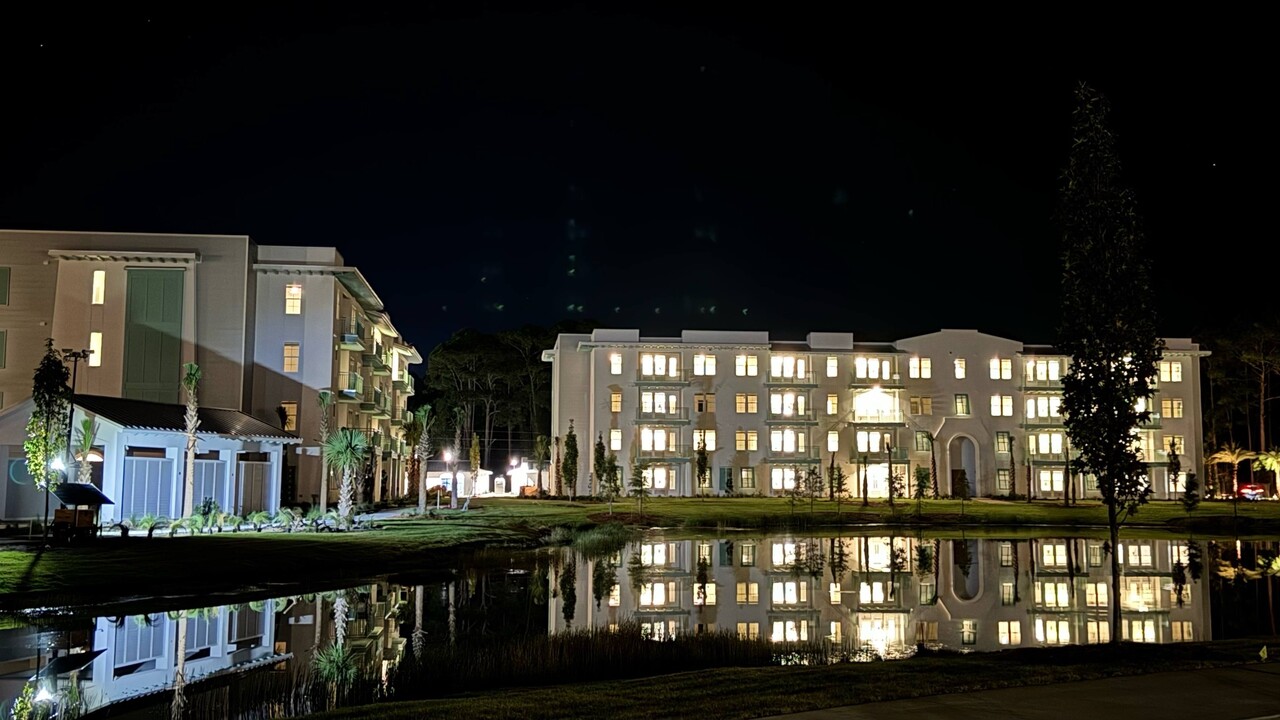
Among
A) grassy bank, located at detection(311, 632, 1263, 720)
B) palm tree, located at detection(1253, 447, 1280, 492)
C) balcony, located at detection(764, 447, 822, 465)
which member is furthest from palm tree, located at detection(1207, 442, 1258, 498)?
grassy bank, located at detection(311, 632, 1263, 720)

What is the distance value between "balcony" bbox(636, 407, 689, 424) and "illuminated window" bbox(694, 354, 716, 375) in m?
2.77

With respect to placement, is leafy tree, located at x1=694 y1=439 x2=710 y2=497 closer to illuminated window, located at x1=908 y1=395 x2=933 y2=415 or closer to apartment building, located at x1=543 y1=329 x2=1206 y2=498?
apartment building, located at x1=543 y1=329 x2=1206 y2=498

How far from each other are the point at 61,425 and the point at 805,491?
4478 centimetres

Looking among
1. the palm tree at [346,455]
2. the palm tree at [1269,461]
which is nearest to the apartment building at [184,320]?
the palm tree at [346,455]

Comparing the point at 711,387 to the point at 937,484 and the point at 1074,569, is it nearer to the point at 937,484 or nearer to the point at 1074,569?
the point at 937,484

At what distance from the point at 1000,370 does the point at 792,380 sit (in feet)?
46.2

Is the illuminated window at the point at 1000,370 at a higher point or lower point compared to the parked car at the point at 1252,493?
higher

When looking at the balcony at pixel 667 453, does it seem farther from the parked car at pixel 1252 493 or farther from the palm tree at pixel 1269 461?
the palm tree at pixel 1269 461

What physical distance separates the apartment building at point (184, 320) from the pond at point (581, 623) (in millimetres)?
18714

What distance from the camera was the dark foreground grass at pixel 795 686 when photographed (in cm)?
1027

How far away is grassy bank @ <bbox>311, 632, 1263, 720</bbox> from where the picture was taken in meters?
10.3

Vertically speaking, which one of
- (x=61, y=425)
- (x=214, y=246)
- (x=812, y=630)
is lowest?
(x=812, y=630)

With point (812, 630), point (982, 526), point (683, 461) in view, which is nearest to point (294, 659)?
point (812, 630)

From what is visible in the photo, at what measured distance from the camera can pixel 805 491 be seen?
210ft
